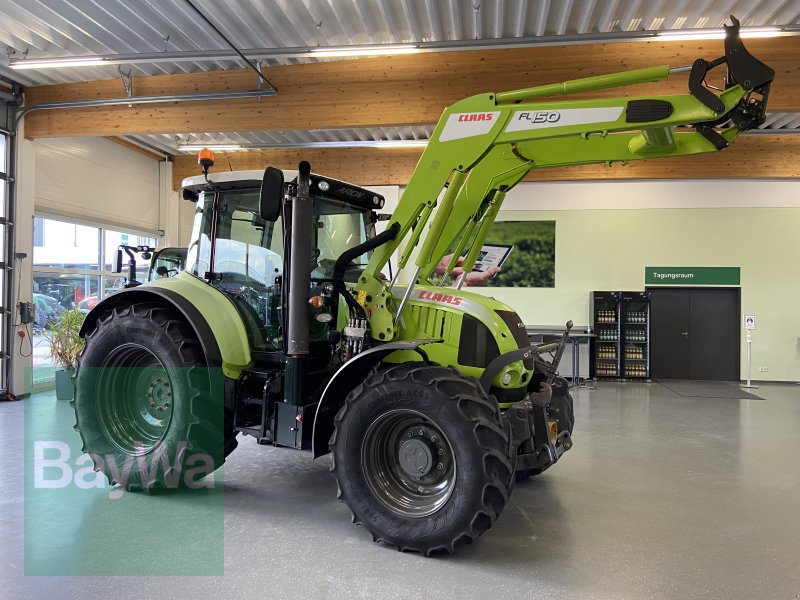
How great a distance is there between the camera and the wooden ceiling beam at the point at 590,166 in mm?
11500

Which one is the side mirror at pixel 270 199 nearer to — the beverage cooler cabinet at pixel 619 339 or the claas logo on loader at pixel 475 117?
the claas logo on loader at pixel 475 117

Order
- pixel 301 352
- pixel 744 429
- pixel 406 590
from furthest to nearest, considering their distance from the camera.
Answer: pixel 744 429 < pixel 301 352 < pixel 406 590

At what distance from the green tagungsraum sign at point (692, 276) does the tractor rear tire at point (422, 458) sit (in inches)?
400

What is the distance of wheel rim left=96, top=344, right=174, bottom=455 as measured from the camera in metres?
4.38

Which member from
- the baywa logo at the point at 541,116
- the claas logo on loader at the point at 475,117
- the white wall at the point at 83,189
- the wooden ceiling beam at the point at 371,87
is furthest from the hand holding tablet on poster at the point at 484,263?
the white wall at the point at 83,189

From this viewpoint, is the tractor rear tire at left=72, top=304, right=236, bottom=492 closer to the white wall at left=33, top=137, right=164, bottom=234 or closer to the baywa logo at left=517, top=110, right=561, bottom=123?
the baywa logo at left=517, top=110, right=561, bottom=123

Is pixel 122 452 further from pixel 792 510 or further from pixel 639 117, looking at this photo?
pixel 792 510

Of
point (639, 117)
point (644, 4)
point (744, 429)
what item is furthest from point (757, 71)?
point (744, 429)

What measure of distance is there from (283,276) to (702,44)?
6.28 m

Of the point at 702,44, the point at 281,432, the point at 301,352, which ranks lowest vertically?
the point at 281,432

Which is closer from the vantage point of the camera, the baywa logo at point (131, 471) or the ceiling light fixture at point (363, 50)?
the baywa logo at point (131, 471)

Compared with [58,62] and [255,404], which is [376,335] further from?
[58,62]

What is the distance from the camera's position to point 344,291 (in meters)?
3.86

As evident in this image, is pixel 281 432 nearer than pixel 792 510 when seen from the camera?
Yes
